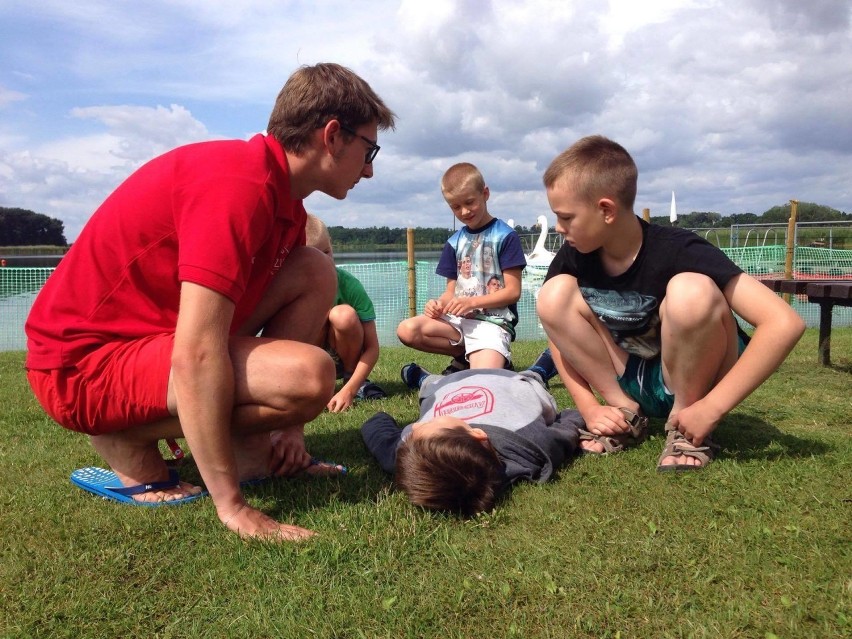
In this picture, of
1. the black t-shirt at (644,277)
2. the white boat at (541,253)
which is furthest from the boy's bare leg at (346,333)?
the white boat at (541,253)

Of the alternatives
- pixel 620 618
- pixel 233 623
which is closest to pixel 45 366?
pixel 233 623

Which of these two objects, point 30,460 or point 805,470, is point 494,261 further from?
point 30,460

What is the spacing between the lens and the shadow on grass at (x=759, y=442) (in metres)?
2.88

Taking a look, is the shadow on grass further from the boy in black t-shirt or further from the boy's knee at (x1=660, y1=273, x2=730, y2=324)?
the boy's knee at (x1=660, y1=273, x2=730, y2=324)

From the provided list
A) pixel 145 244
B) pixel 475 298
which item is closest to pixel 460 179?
pixel 475 298

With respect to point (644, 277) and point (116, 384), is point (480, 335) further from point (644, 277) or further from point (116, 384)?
point (116, 384)

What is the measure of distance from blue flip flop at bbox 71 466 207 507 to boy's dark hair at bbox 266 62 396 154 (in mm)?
1355

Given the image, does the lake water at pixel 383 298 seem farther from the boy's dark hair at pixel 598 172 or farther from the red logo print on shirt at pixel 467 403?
the boy's dark hair at pixel 598 172

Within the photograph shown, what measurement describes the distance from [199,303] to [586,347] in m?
1.85

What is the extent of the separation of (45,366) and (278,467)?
3.15 feet

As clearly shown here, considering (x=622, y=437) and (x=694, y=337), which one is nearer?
(x=694, y=337)

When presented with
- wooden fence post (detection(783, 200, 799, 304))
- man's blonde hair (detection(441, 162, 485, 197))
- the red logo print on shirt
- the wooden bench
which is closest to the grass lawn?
the red logo print on shirt

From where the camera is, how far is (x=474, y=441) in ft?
8.21

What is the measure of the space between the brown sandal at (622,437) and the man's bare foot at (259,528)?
1449 millimetres
